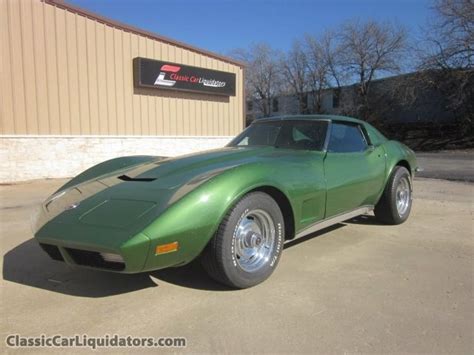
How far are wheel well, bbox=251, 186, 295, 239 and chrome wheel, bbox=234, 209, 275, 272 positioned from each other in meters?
0.20

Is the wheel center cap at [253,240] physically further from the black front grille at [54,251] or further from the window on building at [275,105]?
the window on building at [275,105]

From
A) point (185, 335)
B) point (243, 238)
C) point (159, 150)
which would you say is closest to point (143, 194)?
point (243, 238)

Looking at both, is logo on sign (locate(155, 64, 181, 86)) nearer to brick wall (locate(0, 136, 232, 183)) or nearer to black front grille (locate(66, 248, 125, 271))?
brick wall (locate(0, 136, 232, 183))

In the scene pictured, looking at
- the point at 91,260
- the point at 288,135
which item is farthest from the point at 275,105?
the point at 91,260

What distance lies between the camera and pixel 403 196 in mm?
5520

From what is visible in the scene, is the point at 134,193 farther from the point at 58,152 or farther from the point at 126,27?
the point at 126,27

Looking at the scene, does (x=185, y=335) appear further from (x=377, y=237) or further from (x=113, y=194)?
(x=377, y=237)

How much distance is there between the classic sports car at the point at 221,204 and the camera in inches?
109

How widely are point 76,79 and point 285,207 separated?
33.8 feet

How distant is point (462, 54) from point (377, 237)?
2541cm

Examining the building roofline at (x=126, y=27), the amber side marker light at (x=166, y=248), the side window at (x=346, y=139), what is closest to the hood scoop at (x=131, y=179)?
the amber side marker light at (x=166, y=248)

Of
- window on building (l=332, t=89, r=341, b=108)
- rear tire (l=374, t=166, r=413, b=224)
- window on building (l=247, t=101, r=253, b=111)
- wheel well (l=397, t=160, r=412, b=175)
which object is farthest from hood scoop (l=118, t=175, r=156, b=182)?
window on building (l=247, t=101, r=253, b=111)

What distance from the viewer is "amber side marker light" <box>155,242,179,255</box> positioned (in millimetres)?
2721

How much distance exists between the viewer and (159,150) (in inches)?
569
